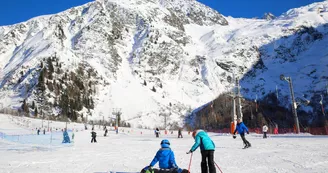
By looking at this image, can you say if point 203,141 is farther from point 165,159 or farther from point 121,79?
point 121,79

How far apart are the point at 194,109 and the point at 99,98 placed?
1841 inches

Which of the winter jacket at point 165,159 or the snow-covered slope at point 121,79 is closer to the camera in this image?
the winter jacket at point 165,159

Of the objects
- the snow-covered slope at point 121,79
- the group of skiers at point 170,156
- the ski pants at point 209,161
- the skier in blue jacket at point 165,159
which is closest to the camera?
the group of skiers at point 170,156

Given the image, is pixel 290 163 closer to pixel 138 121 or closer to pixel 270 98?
pixel 138 121

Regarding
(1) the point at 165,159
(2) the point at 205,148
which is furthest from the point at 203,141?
(1) the point at 165,159

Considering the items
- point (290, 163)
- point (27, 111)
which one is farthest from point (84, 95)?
point (290, 163)

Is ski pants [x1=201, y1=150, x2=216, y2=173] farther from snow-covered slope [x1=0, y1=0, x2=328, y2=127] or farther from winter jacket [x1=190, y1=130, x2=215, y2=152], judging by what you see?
snow-covered slope [x1=0, y1=0, x2=328, y2=127]

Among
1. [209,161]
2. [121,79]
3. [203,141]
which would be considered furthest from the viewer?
[121,79]

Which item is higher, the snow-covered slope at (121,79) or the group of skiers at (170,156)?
the snow-covered slope at (121,79)

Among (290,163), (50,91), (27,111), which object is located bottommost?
(290,163)

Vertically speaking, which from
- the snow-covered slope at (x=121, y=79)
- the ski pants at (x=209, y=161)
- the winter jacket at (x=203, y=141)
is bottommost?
the ski pants at (x=209, y=161)

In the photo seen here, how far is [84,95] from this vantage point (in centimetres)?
14625

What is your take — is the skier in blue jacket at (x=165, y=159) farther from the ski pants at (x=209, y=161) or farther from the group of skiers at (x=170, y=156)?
the ski pants at (x=209, y=161)

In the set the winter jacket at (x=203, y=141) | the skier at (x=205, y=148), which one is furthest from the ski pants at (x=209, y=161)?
the winter jacket at (x=203, y=141)
